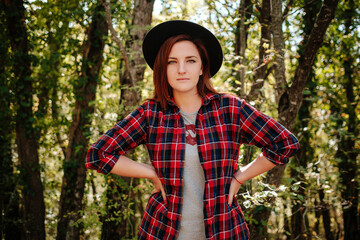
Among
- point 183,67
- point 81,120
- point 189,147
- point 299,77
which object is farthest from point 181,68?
point 81,120

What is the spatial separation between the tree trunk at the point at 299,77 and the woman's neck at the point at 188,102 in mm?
1403

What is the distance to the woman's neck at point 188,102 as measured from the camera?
216 centimetres

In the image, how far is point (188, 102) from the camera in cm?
217

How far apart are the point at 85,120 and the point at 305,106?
3761 millimetres

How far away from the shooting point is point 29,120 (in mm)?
5164

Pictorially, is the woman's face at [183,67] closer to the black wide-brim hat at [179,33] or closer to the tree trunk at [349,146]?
the black wide-brim hat at [179,33]

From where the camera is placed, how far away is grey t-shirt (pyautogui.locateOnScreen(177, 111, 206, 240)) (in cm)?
194

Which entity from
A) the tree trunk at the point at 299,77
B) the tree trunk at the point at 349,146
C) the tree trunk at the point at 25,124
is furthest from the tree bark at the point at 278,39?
the tree trunk at the point at 25,124

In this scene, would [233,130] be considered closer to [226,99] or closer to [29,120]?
[226,99]

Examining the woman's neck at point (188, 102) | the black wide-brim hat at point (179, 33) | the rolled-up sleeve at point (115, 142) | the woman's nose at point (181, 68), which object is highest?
the black wide-brim hat at point (179, 33)

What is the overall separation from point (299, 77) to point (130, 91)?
213 cm

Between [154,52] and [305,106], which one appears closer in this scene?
[154,52]

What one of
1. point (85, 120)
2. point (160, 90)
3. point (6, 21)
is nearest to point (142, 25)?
point (85, 120)

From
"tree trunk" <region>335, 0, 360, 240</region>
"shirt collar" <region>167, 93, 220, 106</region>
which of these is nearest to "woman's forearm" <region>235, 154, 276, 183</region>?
"shirt collar" <region>167, 93, 220, 106</region>
